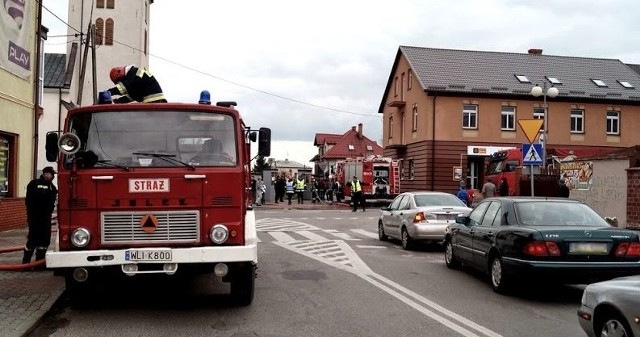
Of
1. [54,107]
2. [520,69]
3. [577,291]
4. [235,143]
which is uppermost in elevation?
[520,69]

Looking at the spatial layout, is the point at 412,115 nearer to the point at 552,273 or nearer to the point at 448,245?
the point at 448,245

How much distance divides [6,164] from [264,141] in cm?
1190

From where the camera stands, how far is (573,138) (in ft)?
144

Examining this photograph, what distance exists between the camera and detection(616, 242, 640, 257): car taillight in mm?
8375

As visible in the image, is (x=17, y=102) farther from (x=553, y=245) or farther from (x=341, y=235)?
(x=553, y=245)

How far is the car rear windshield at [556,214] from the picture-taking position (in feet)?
29.3

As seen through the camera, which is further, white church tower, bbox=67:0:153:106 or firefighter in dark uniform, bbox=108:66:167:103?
white church tower, bbox=67:0:153:106

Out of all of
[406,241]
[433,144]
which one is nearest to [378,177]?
[433,144]

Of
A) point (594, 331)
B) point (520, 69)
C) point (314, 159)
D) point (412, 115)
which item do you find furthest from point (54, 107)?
point (314, 159)

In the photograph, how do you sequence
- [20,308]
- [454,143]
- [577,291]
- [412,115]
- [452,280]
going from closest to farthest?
[20,308] → [577,291] → [452,280] → [454,143] → [412,115]

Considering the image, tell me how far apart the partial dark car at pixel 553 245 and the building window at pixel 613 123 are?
3860 cm

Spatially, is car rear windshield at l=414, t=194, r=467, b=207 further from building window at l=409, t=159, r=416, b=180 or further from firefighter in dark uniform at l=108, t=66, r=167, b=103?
building window at l=409, t=159, r=416, b=180

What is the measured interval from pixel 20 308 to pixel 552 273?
641 cm

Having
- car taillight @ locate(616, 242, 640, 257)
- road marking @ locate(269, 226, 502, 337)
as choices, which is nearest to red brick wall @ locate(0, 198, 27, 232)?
road marking @ locate(269, 226, 502, 337)
